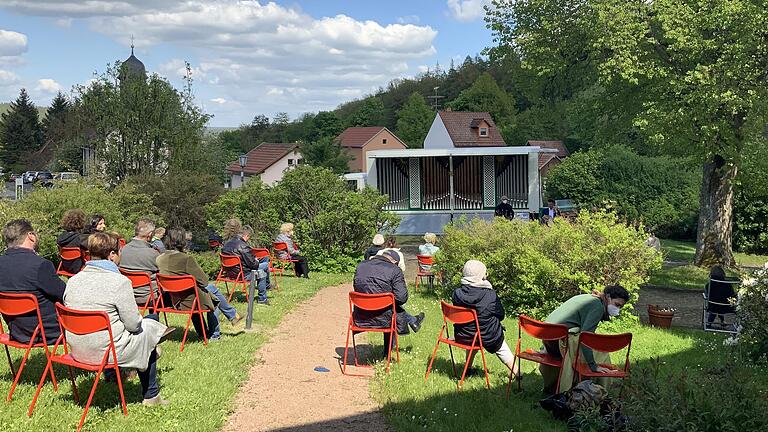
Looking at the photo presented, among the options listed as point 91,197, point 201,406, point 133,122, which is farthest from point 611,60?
point 133,122

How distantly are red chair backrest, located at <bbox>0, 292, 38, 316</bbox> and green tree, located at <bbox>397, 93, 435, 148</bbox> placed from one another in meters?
75.1

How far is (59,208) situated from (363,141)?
203ft

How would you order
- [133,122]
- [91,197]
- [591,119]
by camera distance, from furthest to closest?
[133,122] < [591,119] < [91,197]

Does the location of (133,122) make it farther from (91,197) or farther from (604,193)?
(604,193)

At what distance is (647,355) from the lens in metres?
8.47

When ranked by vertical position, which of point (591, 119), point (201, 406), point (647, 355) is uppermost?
point (591, 119)

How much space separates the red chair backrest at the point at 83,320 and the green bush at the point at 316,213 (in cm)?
984

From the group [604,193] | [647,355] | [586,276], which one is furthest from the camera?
[604,193]

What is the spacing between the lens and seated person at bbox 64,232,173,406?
17.0ft

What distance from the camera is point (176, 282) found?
7.41 meters

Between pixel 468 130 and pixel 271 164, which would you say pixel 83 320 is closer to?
pixel 468 130

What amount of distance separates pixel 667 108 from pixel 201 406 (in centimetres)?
1362

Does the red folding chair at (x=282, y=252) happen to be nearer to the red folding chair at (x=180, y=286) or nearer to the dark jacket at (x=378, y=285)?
the red folding chair at (x=180, y=286)

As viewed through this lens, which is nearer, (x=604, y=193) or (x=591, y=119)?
(x=591, y=119)
